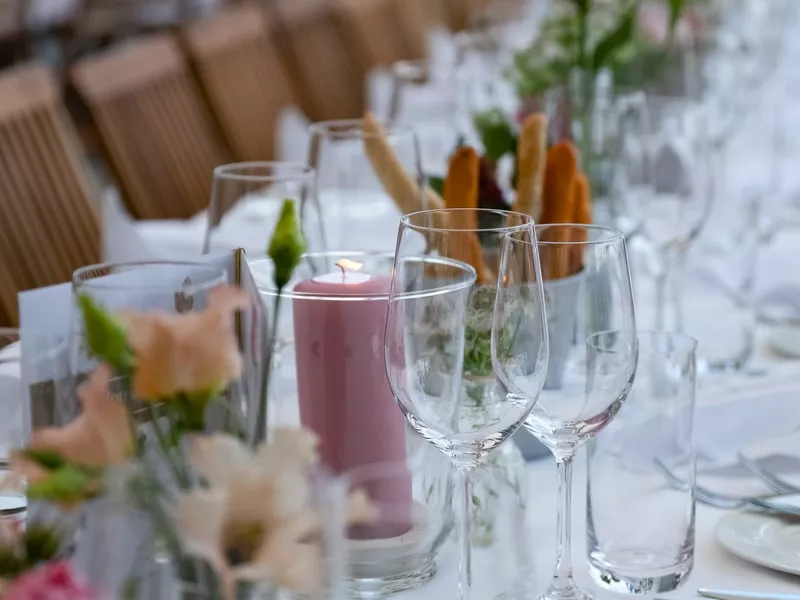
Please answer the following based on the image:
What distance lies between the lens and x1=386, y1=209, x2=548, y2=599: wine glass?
62 cm

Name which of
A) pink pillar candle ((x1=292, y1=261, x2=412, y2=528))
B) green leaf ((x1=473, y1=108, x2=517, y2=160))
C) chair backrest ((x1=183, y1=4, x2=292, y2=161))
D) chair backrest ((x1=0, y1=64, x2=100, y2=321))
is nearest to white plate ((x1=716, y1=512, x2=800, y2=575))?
pink pillar candle ((x1=292, y1=261, x2=412, y2=528))

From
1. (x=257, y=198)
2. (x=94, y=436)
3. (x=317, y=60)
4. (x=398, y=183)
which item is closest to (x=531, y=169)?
(x=398, y=183)

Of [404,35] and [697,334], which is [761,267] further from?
[404,35]

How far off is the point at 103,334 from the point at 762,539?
50cm

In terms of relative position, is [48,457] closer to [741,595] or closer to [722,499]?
[741,595]

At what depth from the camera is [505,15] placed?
324 centimetres

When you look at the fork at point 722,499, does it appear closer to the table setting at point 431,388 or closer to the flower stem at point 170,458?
the table setting at point 431,388

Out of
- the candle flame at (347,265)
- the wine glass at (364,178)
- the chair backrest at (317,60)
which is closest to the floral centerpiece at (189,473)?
the candle flame at (347,265)

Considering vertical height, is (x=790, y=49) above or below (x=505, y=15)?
below

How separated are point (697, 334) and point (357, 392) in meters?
0.63

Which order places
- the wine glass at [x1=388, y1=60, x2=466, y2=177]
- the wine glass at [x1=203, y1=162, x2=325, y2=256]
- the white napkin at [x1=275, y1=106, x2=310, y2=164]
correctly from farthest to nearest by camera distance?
1. the white napkin at [x1=275, y1=106, x2=310, y2=164]
2. the wine glass at [x1=388, y1=60, x2=466, y2=177]
3. the wine glass at [x1=203, y1=162, x2=325, y2=256]

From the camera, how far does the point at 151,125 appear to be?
7.33 ft

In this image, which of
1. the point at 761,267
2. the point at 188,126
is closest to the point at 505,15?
the point at 188,126

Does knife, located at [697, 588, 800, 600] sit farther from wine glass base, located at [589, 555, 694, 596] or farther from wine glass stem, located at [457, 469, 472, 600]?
wine glass stem, located at [457, 469, 472, 600]
